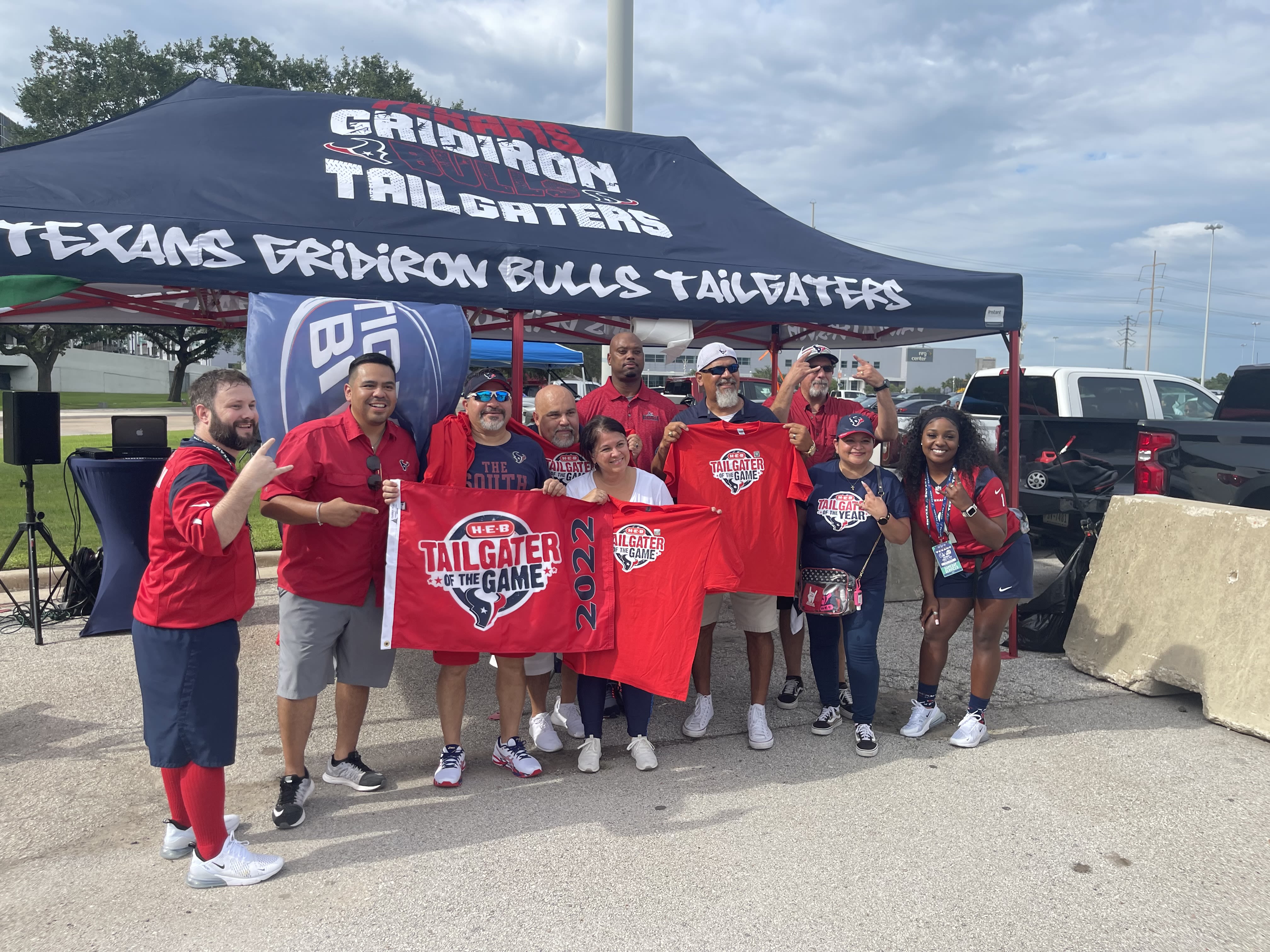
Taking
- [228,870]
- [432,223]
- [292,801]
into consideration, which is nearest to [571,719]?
[292,801]

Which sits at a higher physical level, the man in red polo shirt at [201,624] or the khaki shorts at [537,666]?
the man in red polo shirt at [201,624]

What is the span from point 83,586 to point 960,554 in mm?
6391

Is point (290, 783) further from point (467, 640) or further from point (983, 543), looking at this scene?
point (983, 543)

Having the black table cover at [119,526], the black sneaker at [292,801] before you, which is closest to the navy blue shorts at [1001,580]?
the black sneaker at [292,801]

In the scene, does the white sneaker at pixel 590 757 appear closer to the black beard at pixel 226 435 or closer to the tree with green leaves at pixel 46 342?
the black beard at pixel 226 435

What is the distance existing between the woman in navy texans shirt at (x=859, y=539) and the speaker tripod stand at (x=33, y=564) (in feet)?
17.1

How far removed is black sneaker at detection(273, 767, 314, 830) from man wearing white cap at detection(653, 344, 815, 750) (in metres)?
1.96

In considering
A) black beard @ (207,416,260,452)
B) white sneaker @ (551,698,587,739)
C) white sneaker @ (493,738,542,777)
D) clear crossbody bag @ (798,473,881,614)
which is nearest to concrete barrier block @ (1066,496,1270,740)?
clear crossbody bag @ (798,473,881,614)

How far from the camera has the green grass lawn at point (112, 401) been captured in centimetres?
3762

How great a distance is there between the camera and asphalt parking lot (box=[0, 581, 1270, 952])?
9.32 ft

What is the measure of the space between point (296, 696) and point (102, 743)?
1.50m

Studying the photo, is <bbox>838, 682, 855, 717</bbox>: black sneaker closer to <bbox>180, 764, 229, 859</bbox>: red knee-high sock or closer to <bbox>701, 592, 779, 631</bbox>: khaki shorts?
<bbox>701, 592, 779, 631</bbox>: khaki shorts

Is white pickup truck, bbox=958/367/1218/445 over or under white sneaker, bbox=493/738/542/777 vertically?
over

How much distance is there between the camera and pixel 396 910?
292cm
